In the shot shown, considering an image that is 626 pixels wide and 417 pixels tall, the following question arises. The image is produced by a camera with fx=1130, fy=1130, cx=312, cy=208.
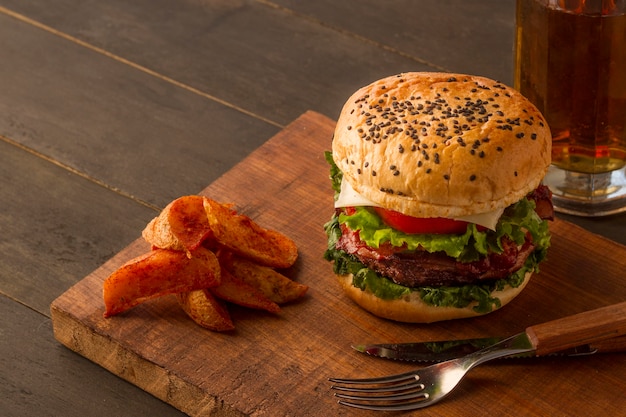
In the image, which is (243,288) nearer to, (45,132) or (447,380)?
(447,380)

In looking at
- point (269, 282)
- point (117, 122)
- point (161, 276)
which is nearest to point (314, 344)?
point (269, 282)

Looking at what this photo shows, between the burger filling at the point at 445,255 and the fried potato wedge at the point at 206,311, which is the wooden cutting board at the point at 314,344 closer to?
the fried potato wedge at the point at 206,311

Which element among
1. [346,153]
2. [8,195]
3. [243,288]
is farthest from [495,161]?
[8,195]

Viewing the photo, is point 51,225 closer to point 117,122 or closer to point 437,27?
point 117,122

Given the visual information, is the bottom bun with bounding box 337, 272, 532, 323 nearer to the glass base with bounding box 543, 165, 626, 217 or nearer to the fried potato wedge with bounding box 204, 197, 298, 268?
the fried potato wedge with bounding box 204, 197, 298, 268

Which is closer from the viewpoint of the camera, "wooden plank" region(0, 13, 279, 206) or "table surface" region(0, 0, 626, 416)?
"table surface" region(0, 0, 626, 416)

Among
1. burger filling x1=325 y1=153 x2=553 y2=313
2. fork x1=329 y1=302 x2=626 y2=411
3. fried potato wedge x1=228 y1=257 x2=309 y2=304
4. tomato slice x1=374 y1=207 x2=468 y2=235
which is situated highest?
tomato slice x1=374 y1=207 x2=468 y2=235

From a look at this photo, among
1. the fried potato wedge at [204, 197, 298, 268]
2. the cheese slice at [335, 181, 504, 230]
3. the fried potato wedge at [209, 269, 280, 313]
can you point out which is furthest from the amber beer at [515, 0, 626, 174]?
the fried potato wedge at [209, 269, 280, 313]
